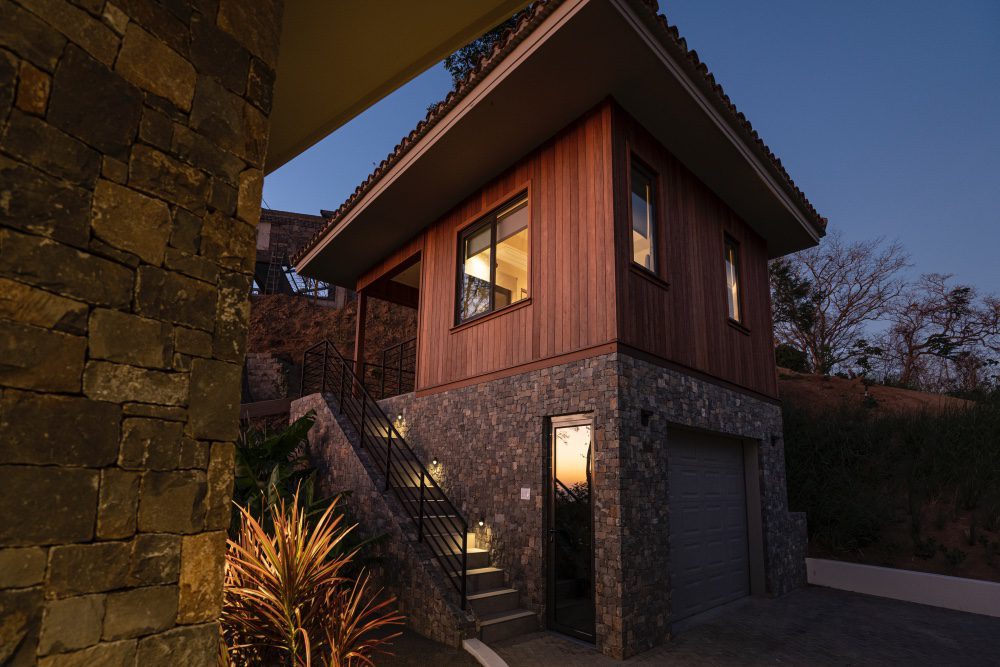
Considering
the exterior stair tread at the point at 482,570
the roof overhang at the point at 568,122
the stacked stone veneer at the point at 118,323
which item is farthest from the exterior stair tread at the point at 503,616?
the roof overhang at the point at 568,122

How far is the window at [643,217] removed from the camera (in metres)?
6.73

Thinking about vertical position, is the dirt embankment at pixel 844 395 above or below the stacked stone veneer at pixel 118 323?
above

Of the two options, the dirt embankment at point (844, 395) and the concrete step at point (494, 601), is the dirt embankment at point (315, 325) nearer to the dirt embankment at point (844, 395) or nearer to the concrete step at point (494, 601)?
the dirt embankment at point (844, 395)

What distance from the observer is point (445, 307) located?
8.60 meters

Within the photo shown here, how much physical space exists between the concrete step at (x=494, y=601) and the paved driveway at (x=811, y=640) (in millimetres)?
419

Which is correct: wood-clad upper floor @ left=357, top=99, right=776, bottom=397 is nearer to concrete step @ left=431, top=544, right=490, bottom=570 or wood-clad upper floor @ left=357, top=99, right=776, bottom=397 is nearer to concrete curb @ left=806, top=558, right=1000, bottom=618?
concrete step @ left=431, top=544, right=490, bottom=570

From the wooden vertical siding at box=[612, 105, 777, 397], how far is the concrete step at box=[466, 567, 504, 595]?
10.2 feet

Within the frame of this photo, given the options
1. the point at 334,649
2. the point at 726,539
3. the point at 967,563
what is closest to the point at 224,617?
the point at 334,649

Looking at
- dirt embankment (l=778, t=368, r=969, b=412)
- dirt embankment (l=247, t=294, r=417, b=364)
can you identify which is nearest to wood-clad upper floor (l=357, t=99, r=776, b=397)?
dirt embankment (l=778, t=368, r=969, b=412)

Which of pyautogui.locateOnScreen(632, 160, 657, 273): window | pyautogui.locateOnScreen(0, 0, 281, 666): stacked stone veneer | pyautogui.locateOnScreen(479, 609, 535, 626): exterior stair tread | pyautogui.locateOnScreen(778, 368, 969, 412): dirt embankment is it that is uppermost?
pyautogui.locateOnScreen(632, 160, 657, 273): window

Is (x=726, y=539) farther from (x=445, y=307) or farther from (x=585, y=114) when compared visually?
(x=585, y=114)

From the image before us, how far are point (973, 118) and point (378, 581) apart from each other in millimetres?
135292

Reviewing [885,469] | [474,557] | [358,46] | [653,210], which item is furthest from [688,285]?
[885,469]

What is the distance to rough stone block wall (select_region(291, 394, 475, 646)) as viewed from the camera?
533 centimetres
